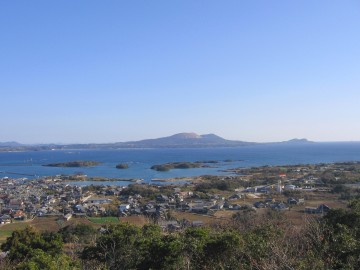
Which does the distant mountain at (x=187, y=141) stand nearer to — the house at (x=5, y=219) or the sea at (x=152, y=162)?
the sea at (x=152, y=162)

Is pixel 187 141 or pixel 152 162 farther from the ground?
pixel 187 141

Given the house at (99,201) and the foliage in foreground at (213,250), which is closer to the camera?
the foliage in foreground at (213,250)

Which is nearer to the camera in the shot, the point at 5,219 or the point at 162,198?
the point at 5,219

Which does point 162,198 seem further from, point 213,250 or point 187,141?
point 187,141

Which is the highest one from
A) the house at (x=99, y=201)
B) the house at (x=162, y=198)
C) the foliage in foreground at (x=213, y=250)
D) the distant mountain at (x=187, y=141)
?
the distant mountain at (x=187, y=141)

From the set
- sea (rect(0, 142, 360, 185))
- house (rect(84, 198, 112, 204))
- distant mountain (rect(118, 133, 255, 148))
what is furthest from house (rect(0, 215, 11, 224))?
distant mountain (rect(118, 133, 255, 148))

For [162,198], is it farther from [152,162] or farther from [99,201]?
[152,162]

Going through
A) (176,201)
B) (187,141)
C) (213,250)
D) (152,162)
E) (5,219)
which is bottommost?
(5,219)

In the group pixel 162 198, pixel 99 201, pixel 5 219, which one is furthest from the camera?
pixel 162 198

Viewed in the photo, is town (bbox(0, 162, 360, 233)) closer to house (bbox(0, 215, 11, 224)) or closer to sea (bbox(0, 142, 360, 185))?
house (bbox(0, 215, 11, 224))

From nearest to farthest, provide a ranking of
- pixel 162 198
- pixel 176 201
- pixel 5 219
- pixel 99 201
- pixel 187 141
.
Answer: pixel 5 219 < pixel 176 201 < pixel 99 201 < pixel 162 198 < pixel 187 141

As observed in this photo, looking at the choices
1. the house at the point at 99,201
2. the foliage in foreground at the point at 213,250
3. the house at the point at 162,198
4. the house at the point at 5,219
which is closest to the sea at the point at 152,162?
the house at the point at 99,201

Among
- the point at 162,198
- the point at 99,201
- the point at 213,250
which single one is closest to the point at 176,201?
the point at 162,198
